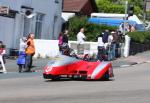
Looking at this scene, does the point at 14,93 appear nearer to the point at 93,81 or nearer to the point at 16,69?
the point at 93,81

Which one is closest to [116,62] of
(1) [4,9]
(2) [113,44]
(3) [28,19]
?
(2) [113,44]

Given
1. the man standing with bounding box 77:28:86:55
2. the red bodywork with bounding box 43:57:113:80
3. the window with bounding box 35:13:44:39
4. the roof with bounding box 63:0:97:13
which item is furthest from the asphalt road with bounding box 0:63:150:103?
the roof with bounding box 63:0:97:13

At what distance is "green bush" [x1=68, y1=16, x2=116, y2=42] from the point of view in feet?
139

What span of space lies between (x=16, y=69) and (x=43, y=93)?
32.4 feet

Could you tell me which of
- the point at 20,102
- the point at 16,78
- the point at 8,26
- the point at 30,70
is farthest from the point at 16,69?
the point at 20,102

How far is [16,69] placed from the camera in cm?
2620

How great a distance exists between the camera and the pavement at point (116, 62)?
27.2m

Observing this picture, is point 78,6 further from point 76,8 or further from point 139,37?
point 139,37

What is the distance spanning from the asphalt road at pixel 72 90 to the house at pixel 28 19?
1185cm

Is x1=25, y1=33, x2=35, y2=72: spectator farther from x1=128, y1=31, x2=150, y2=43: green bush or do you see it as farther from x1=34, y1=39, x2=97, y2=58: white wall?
x1=128, y1=31, x2=150, y2=43: green bush

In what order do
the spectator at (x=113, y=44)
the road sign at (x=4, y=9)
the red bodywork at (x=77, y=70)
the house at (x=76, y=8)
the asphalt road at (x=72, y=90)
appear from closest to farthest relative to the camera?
1. the asphalt road at (x=72, y=90)
2. the red bodywork at (x=77, y=70)
3. the road sign at (x=4, y=9)
4. the spectator at (x=113, y=44)
5. the house at (x=76, y=8)

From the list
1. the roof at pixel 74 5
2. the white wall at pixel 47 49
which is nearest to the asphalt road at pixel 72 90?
the white wall at pixel 47 49

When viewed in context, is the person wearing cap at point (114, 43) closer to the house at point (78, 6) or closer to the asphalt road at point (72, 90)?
the asphalt road at point (72, 90)

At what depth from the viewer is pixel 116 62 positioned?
32.3 metres
